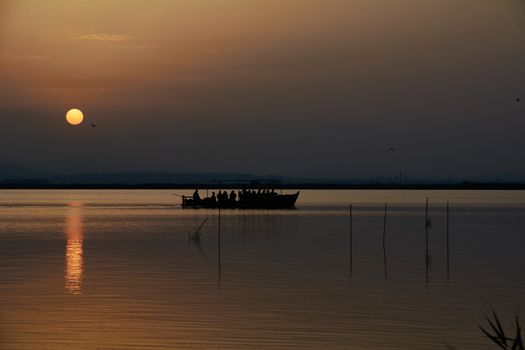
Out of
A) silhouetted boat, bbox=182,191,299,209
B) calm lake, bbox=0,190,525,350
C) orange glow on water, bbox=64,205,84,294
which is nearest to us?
calm lake, bbox=0,190,525,350

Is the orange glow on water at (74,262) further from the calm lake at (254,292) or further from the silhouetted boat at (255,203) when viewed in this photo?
the silhouetted boat at (255,203)

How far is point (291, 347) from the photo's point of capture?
1772 cm

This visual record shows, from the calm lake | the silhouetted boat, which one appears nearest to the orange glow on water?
the calm lake

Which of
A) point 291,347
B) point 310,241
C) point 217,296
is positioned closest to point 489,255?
point 310,241

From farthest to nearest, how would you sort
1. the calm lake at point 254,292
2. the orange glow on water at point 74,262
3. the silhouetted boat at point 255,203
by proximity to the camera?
the silhouetted boat at point 255,203 → the orange glow on water at point 74,262 → the calm lake at point 254,292

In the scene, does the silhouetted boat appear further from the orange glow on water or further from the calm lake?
the calm lake

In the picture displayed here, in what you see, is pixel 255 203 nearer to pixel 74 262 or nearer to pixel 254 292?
pixel 74 262

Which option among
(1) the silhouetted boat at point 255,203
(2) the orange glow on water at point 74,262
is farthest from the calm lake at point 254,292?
(1) the silhouetted boat at point 255,203

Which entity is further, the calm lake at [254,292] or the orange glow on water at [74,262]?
the orange glow on water at [74,262]

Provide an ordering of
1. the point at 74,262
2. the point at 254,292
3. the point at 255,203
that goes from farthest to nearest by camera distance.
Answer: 1. the point at 255,203
2. the point at 74,262
3. the point at 254,292

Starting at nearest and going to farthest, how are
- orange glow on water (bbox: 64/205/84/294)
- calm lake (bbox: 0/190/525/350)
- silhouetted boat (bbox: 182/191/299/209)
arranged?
calm lake (bbox: 0/190/525/350)
orange glow on water (bbox: 64/205/84/294)
silhouetted boat (bbox: 182/191/299/209)

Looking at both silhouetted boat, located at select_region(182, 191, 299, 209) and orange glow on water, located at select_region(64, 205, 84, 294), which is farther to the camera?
silhouetted boat, located at select_region(182, 191, 299, 209)

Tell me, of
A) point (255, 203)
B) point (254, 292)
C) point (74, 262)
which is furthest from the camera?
point (255, 203)

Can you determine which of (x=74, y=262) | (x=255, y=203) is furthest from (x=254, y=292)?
(x=255, y=203)
